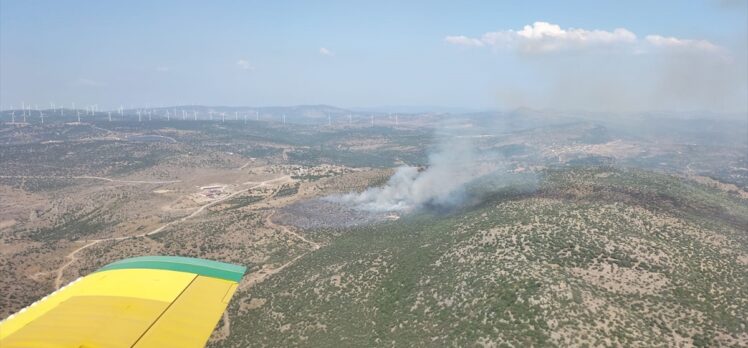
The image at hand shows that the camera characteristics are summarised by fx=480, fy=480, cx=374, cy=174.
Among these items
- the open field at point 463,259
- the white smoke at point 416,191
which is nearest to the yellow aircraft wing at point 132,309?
the open field at point 463,259

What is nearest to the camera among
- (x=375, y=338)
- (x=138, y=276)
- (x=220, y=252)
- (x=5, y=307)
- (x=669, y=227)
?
(x=138, y=276)

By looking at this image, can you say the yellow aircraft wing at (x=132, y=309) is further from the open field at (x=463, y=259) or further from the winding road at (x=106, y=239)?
the winding road at (x=106, y=239)

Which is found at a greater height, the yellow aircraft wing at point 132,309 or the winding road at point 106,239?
the yellow aircraft wing at point 132,309

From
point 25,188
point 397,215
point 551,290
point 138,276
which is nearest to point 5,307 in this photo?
point 138,276

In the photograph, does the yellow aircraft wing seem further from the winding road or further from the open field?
the winding road

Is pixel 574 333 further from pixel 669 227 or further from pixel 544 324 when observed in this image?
pixel 669 227

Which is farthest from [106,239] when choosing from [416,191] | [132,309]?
[132,309]
